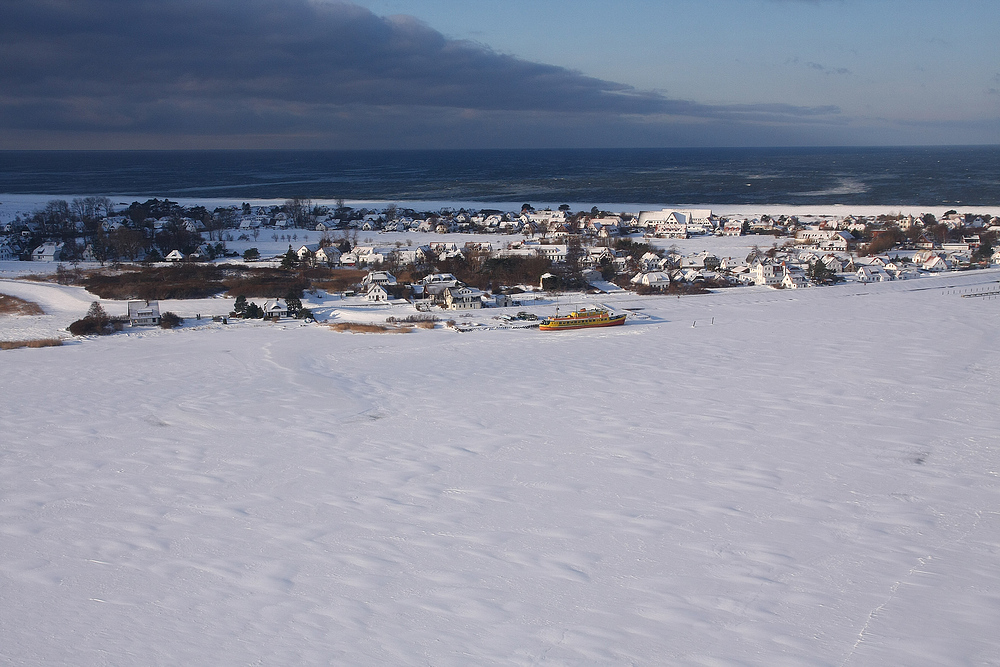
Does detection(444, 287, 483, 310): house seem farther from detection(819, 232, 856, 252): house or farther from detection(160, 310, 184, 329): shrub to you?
detection(819, 232, 856, 252): house

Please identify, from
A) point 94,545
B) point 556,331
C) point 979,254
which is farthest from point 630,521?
point 979,254

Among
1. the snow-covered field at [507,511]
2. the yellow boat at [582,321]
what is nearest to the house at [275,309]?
the snow-covered field at [507,511]

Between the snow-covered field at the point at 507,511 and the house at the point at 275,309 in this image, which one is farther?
the house at the point at 275,309

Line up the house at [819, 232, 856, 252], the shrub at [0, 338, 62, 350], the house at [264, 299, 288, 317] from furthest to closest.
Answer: the house at [819, 232, 856, 252] → the house at [264, 299, 288, 317] → the shrub at [0, 338, 62, 350]

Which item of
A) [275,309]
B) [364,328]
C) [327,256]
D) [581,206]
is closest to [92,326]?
[275,309]

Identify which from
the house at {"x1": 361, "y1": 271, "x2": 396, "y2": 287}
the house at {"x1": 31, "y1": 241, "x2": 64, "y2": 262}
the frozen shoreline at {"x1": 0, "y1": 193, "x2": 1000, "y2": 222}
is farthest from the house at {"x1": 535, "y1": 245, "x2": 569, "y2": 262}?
the house at {"x1": 31, "y1": 241, "x2": 64, "y2": 262}

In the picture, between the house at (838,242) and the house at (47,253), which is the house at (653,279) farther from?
the house at (47,253)
